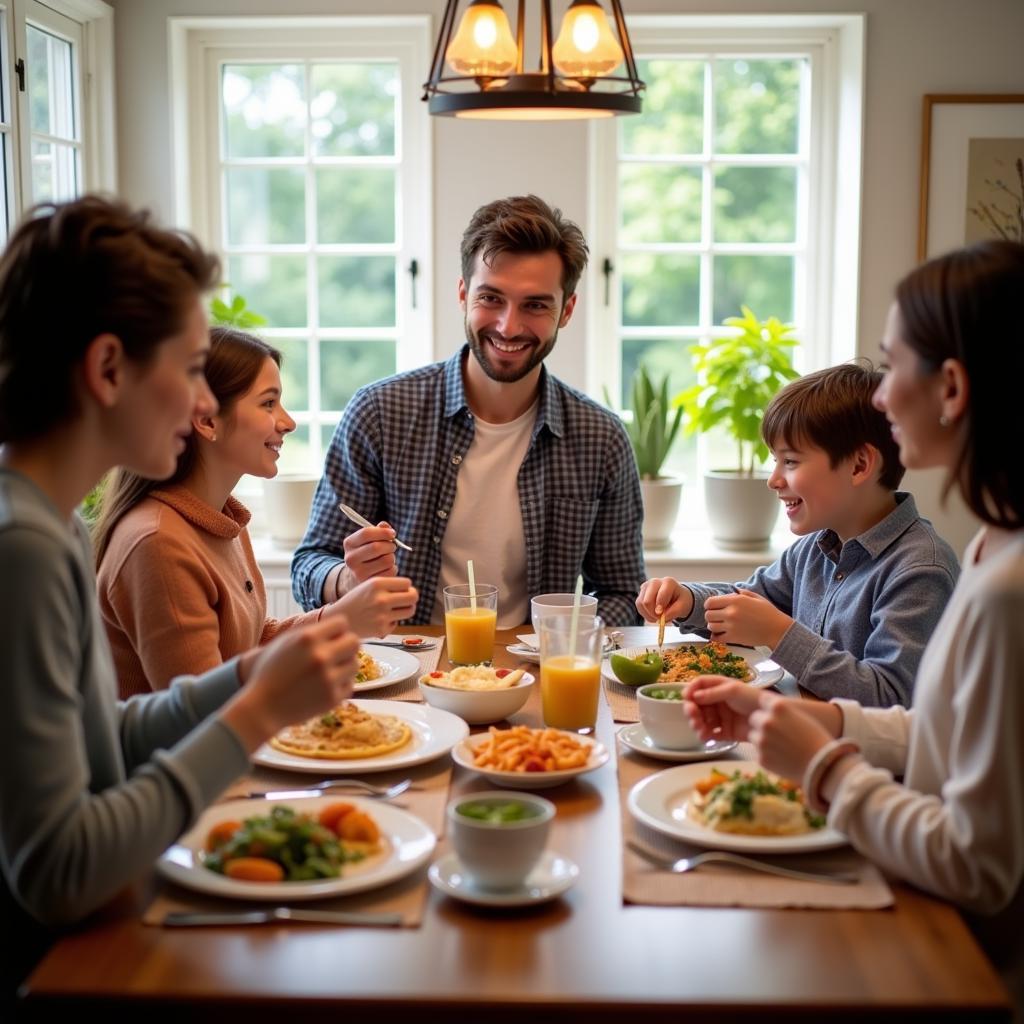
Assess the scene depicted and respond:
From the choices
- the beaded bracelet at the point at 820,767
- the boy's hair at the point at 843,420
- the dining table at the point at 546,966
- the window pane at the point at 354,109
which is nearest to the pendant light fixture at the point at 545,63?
the boy's hair at the point at 843,420

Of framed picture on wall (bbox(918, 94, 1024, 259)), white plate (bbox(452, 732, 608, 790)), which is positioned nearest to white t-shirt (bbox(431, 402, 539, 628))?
white plate (bbox(452, 732, 608, 790))

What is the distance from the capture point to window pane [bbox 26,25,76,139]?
3.58 m

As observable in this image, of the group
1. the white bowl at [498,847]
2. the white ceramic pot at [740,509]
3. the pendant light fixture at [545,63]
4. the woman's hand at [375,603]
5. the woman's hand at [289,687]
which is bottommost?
the white ceramic pot at [740,509]

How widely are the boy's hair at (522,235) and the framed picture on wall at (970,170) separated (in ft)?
5.62

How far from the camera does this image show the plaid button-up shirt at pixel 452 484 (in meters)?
2.74

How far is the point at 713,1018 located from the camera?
1038 mm

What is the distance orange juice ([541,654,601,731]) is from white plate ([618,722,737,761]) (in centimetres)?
6

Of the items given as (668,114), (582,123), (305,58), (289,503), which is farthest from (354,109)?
(289,503)

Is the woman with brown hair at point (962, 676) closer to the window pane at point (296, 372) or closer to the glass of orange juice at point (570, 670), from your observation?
the glass of orange juice at point (570, 670)

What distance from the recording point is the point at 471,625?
201cm

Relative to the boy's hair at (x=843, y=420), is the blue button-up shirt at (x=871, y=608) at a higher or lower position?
lower

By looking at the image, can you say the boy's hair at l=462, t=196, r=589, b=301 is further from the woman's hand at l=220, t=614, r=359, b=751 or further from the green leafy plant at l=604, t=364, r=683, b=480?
the woman's hand at l=220, t=614, r=359, b=751

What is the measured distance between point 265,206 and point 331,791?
3.21 metres

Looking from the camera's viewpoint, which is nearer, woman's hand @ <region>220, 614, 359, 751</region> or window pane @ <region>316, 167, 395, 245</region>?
woman's hand @ <region>220, 614, 359, 751</region>
